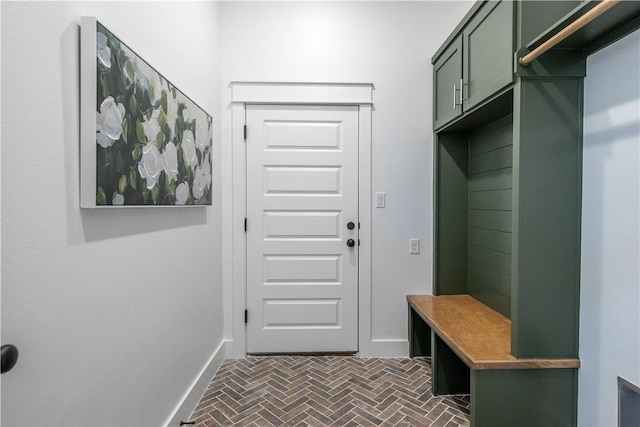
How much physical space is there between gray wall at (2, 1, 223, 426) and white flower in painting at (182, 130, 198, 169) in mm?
297

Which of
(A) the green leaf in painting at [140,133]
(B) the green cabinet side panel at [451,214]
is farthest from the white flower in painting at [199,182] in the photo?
(B) the green cabinet side panel at [451,214]

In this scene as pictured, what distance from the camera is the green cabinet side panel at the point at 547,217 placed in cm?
150

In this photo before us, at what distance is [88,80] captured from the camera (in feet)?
3.38

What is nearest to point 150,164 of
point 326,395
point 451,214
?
point 326,395

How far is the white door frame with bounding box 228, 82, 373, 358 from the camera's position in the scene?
8.46ft

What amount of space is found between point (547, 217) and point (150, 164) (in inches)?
75.1

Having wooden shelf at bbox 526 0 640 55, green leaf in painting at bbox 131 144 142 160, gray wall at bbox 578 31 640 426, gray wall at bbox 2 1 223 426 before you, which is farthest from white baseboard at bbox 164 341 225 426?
wooden shelf at bbox 526 0 640 55

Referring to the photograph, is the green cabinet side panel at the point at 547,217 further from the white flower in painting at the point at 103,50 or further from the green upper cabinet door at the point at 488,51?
the white flower in painting at the point at 103,50

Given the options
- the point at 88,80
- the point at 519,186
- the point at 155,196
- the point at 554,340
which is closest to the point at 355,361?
the point at 554,340

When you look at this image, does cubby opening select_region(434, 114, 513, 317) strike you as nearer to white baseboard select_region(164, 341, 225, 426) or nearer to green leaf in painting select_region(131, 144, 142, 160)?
white baseboard select_region(164, 341, 225, 426)

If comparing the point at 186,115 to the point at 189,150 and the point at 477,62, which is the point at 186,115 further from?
the point at 477,62

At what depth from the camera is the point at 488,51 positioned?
1742mm

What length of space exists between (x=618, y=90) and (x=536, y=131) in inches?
12.6

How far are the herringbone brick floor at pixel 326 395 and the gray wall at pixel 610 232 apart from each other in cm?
80
